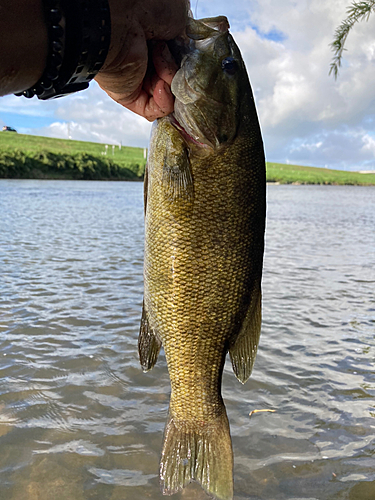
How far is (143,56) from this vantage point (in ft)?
6.30

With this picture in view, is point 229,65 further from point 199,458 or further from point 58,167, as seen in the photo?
point 58,167

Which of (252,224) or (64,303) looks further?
(64,303)

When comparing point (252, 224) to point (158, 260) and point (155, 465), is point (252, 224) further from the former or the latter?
point (155, 465)

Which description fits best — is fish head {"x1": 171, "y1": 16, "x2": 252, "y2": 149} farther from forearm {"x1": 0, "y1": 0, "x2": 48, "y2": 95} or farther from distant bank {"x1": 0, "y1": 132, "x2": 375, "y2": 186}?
distant bank {"x1": 0, "y1": 132, "x2": 375, "y2": 186}

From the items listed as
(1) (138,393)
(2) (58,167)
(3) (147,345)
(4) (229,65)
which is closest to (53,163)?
(2) (58,167)

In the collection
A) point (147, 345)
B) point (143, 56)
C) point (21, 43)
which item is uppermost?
point (143, 56)

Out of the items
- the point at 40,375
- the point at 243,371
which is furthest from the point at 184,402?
the point at 40,375

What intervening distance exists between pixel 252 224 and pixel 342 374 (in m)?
3.30

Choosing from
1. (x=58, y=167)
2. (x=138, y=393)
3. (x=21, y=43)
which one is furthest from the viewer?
(x=58, y=167)

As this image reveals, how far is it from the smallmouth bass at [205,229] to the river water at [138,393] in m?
1.11

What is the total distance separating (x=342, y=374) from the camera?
188 inches

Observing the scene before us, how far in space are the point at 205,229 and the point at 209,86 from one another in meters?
0.69

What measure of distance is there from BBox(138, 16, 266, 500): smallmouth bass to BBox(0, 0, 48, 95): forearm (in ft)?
2.25

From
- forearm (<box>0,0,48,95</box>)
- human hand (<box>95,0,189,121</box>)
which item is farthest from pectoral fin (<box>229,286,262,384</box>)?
forearm (<box>0,0,48,95</box>)
